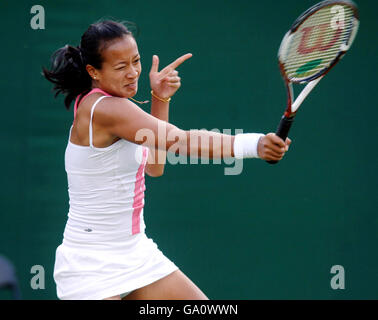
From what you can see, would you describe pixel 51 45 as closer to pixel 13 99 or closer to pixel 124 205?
pixel 13 99

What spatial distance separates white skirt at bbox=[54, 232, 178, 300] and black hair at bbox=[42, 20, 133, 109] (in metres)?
0.63

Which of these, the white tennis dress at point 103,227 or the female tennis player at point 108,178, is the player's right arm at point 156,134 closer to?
the female tennis player at point 108,178

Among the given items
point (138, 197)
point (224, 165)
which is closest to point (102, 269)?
point (138, 197)

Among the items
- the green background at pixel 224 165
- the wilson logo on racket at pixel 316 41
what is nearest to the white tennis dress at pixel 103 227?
the wilson logo on racket at pixel 316 41

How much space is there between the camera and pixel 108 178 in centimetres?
257

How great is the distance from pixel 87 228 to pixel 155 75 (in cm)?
72

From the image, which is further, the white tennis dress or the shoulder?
the white tennis dress

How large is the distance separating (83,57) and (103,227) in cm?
66

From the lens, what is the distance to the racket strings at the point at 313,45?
2.41m

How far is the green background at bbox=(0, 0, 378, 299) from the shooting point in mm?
3711

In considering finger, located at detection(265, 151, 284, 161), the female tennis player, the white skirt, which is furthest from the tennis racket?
the white skirt

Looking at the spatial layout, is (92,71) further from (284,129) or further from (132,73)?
(284,129)

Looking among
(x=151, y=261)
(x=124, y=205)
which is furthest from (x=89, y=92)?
(x=151, y=261)

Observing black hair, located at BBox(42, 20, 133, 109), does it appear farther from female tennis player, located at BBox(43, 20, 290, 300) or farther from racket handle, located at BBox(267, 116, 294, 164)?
racket handle, located at BBox(267, 116, 294, 164)
